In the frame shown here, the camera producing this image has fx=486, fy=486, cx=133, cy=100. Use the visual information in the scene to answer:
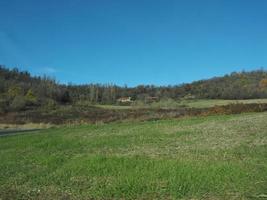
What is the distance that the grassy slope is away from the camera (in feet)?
37.1

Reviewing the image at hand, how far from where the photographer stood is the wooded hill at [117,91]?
103m

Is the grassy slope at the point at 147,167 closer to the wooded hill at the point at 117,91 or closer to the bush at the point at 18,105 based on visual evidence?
the wooded hill at the point at 117,91

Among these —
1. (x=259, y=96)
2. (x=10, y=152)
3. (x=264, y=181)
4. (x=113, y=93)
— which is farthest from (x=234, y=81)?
(x=264, y=181)

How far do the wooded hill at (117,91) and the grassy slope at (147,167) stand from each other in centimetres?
7413

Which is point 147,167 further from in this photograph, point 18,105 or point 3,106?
point 18,105

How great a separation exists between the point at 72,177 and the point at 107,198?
280 centimetres

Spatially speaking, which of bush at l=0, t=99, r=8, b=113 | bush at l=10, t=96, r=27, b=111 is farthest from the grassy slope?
bush at l=10, t=96, r=27, b=111

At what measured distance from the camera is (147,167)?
1375 centimetres

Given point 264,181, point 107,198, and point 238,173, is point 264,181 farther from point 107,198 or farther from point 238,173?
point 107,198

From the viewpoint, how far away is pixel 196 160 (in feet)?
46.4

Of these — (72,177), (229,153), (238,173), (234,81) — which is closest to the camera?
(238,173)

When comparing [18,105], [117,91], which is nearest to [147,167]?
[18,105]

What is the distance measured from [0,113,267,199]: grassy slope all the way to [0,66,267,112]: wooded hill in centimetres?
7413

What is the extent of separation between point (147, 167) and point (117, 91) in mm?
154690
